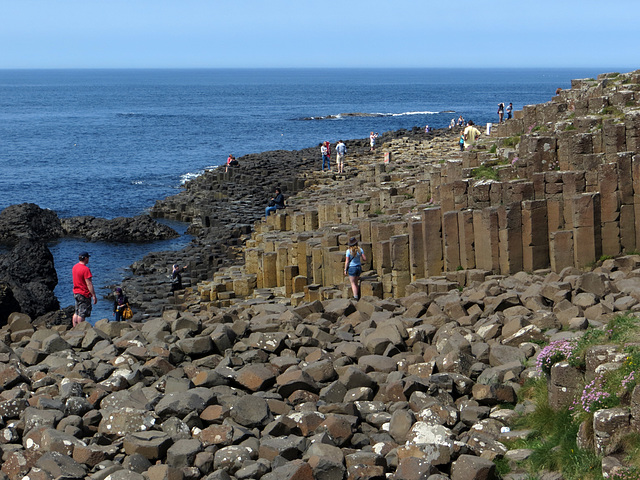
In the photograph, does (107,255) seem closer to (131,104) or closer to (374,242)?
(374,242)

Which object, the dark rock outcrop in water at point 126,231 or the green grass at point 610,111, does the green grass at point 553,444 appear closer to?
the green grass at point 610,111

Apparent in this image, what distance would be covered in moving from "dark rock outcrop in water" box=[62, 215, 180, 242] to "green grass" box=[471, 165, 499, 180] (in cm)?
2179

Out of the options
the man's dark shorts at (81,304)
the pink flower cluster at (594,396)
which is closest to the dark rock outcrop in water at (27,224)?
the man's dark shorts at (81,304)

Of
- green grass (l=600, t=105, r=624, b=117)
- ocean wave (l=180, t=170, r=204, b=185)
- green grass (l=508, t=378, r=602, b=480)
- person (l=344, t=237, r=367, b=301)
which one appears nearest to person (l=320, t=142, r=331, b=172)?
ocean wave (l=180, t=170, r=204, b=185)

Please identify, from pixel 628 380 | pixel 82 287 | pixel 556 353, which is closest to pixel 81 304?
pixel 82 287

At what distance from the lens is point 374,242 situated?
19828 mm

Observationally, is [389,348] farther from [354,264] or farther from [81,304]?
[81,304]

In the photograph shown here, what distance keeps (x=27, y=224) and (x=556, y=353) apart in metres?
34.2

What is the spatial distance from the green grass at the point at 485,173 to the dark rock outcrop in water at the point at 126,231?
21.8 m

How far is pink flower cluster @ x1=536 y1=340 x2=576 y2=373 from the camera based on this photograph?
9.88 m

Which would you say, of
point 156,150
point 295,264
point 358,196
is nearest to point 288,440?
point 295,264

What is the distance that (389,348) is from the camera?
12609mm

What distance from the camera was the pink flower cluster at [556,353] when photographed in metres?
9.88

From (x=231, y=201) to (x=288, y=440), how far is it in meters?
32.4
